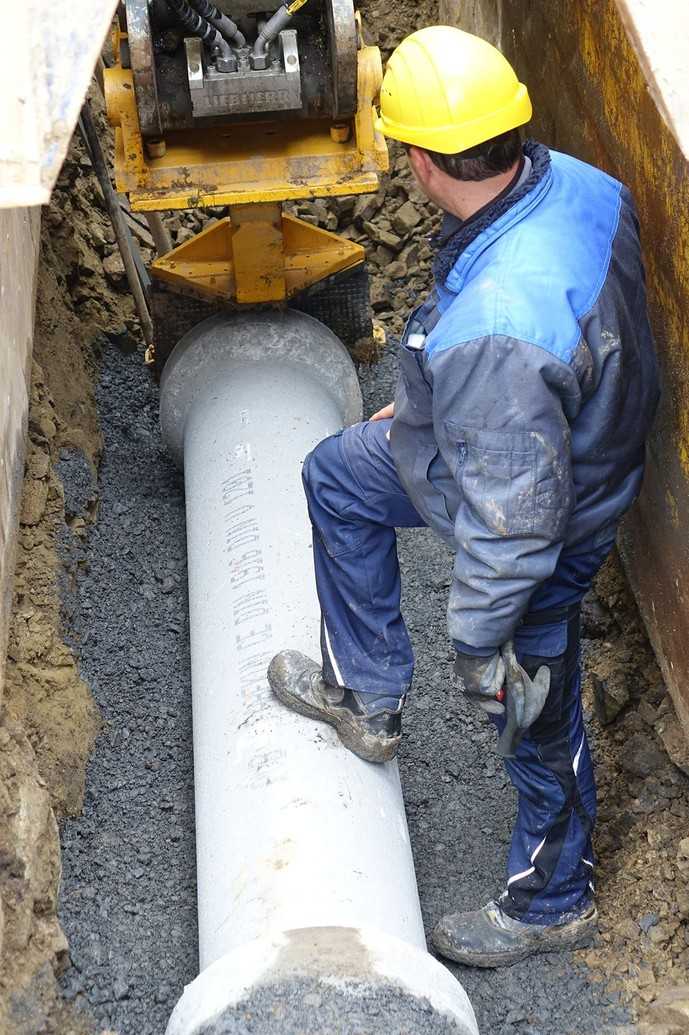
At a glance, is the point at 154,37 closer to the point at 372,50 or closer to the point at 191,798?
the point at 372,50

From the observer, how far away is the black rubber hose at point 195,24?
12.8ft

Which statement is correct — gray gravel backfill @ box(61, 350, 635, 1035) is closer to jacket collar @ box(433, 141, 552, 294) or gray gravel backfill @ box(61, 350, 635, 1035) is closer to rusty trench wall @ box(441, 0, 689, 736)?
rusty trench wall @ box(441, 0, 689, 736)

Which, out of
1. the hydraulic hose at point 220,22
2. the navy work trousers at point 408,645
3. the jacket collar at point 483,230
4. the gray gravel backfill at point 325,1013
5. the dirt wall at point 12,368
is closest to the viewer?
the gray gravel backfill at point 325,1013

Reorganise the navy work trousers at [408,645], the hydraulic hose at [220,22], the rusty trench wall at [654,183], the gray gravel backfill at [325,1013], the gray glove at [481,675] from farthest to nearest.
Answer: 1. the hydraulic hose at [220,22]
2. the navy work trousers at [408,645]
3. the gray glove at [481,675]
4. the gray gravel backfill at [325,1013]
5. the rusty trench wall at [654,183]

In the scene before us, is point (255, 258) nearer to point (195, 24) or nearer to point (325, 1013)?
point (195, 24)

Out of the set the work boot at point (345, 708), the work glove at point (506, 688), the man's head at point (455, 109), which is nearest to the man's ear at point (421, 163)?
the man's head at point (455, 109)

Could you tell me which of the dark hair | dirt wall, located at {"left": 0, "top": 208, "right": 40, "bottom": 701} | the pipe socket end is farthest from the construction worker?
dirt wall, located at {"left": 0, "top": 208, "right": 40, "bottom": 701}

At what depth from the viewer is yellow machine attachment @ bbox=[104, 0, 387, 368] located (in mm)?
3998

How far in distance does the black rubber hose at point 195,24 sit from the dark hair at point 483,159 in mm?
1391

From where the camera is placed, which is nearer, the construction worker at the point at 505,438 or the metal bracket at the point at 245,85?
the construction worker at the point at 505,438

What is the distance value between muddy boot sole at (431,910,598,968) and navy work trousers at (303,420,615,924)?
43 millimetres

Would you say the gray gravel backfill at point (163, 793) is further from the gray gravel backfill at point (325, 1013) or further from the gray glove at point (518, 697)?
the gray glove at point (518, 697)

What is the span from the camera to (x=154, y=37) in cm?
413

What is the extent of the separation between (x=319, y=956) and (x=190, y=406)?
8.25 feet
